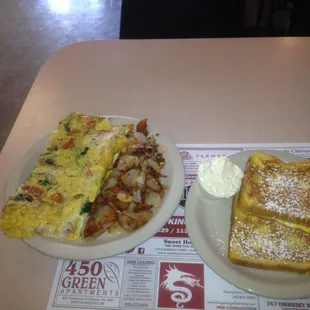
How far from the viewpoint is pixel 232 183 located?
3.09ft

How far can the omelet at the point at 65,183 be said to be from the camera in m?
0.88

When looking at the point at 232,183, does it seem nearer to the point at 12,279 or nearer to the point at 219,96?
the point at 219,96

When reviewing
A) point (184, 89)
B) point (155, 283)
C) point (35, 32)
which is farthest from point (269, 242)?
point (35, 32)

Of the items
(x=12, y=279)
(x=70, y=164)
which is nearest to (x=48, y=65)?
(x=70, y=164)

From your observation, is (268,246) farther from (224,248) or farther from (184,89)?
(184,89)

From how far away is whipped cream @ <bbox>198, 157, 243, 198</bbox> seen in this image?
936 millimetres

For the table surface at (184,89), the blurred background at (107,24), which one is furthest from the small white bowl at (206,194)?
the blurred background at (107,24)

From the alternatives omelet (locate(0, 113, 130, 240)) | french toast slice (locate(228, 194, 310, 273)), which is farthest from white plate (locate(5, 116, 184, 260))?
french toast slice (locate(228, 194, 310, 273))

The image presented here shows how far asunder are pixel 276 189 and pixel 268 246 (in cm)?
16

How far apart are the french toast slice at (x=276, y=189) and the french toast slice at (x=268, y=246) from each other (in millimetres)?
31

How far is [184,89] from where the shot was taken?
1.37 meters

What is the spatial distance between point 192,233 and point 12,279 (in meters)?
0.48

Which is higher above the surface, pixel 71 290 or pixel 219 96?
pixel 219 96

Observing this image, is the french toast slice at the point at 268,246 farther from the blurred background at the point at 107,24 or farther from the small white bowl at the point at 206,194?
the blurred background at the point at 107,24
